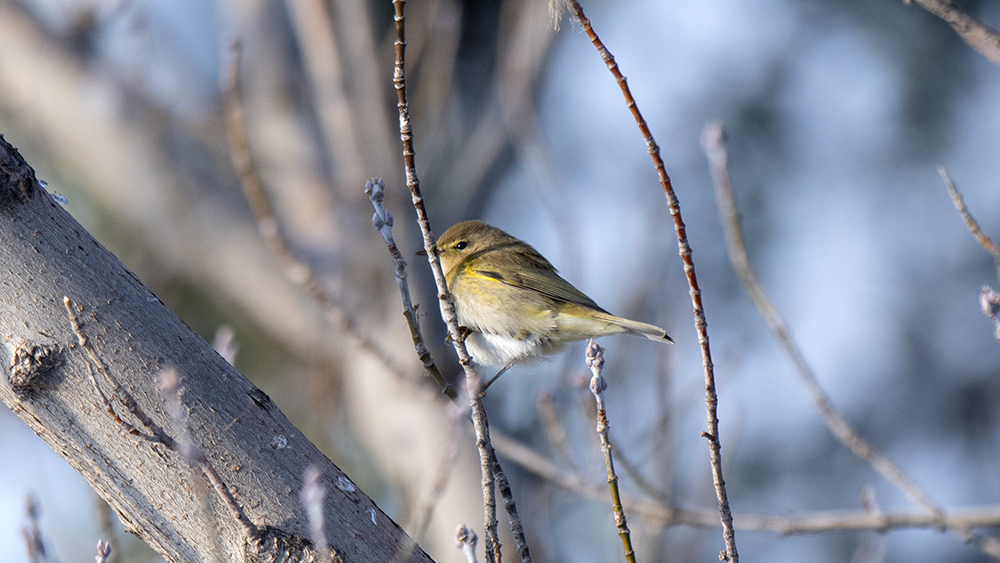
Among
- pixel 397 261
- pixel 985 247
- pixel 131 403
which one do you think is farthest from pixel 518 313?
pixel 131 403

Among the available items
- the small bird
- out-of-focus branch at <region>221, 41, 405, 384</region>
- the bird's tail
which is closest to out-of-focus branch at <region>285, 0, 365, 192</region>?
out-of-focus branch at <region>221, 41, 405, 384</region>

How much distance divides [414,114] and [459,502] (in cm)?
318

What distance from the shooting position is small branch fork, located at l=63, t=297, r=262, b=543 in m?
1.19

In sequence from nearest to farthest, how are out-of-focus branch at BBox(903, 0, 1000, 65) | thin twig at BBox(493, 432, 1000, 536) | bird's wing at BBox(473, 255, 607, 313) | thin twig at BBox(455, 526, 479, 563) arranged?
out-of-focus branch at BBox(903, 0, 1000, 65) < thin twig at BBox(455, 526, 479, 563) < thin twig at BBox(493, 432, 1000, 536) < bird's wing at BBox(473, 255, 607, 313)

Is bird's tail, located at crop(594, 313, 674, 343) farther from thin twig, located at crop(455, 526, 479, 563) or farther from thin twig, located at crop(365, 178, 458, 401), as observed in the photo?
thin twig, located at crop(455, 526, 479, 563)

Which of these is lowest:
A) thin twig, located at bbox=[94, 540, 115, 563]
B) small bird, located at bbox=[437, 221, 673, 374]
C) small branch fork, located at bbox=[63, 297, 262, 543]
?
thin twig, located at bbox=[94, 540, 115, 563]

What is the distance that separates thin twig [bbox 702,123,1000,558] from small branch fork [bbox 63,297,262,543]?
4.75 feet

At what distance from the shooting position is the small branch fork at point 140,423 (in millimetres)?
1189

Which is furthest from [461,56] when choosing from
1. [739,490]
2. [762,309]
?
[762,309]

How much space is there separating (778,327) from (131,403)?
1.65m

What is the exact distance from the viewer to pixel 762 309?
2156mm

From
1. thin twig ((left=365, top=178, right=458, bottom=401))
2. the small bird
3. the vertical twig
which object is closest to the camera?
the vertical twig

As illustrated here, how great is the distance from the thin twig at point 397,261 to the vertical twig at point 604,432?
359 millimetres

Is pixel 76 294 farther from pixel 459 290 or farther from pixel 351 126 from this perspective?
pixel 351 126
